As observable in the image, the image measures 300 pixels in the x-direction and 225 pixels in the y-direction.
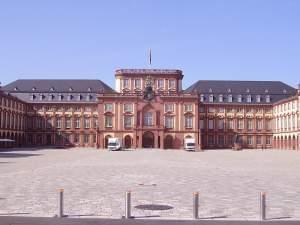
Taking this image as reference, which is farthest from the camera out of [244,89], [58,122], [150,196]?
[244,89]

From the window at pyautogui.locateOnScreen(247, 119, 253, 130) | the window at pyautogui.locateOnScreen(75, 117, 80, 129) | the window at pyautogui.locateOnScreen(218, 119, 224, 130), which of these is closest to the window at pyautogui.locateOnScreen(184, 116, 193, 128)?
the window at pyautogui.locateOnScreen(218, 119, 224, 130)

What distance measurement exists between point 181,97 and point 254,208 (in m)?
92.8

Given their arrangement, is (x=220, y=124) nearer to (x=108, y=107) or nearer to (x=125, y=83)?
(x=125, y=83)

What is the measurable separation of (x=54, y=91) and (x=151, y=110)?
25004mm

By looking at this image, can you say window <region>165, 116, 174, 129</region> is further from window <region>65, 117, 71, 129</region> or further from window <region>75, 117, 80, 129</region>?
window <region>65, 117, 71, 129</region>

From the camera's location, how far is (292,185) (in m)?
22.8

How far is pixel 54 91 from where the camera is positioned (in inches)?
4584

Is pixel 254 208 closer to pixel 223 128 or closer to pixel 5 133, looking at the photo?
pixel 5 133

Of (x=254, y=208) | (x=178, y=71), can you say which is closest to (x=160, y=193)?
(x=254, y=208)

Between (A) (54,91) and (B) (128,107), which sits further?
(A) (54,91)

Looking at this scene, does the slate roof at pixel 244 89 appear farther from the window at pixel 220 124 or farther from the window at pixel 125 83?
the window at pixel 125 83

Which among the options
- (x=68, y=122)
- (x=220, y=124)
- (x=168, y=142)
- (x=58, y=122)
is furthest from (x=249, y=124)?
(x=58, y=122)

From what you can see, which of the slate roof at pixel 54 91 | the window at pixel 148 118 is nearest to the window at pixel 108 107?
the window at pixel 148 118

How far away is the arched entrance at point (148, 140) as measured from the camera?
107113 millimetres
